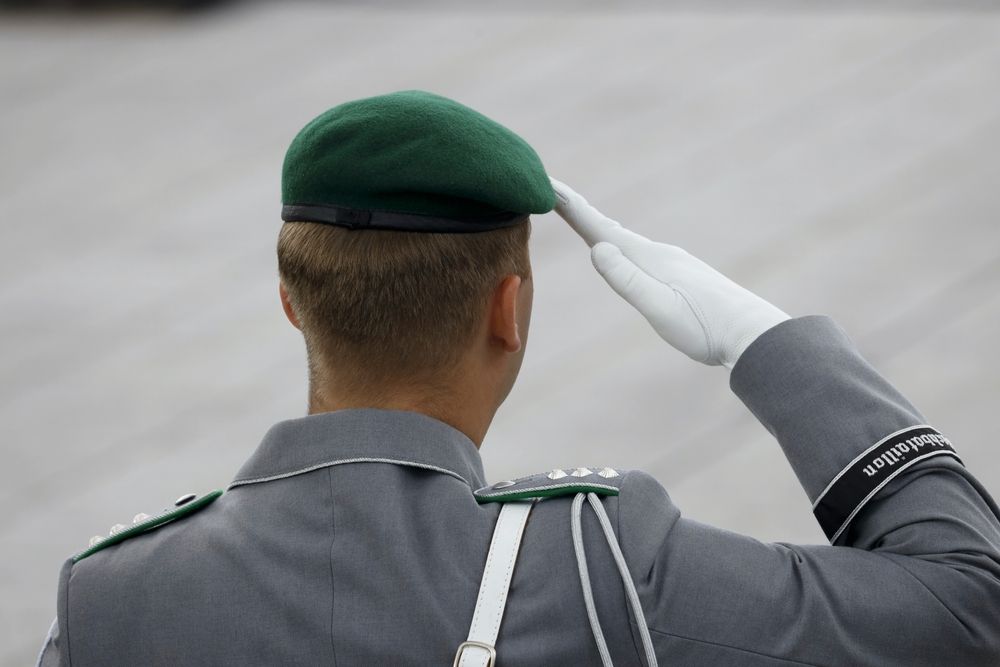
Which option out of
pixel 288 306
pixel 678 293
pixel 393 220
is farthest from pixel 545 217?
pixel 393 220

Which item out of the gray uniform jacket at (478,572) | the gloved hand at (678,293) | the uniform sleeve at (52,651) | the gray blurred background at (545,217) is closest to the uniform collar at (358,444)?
the gray uniform jacket at (478,572)

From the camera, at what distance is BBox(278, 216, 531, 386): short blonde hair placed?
4.80 ft

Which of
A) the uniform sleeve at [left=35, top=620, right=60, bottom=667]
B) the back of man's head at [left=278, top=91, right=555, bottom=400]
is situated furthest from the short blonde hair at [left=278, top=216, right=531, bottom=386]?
the uniform sleeve at [left=35, top=620, right=60, bottom=667]

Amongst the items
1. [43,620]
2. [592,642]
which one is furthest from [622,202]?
[592,642]

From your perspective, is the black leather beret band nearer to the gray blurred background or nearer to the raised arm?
the raised arm

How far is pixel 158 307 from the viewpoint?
6055mm

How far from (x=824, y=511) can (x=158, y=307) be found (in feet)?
16.3

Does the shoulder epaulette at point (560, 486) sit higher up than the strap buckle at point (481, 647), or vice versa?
the shoulder epaulette at point (560, 486)

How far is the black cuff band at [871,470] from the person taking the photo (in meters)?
1.45

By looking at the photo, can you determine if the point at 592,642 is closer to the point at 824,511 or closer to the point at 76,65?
the point at 824,511

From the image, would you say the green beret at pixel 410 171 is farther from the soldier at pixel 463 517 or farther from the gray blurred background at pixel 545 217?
the gray blurred background at pixel 545 217

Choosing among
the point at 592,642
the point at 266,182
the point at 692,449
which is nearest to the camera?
the point at 592,642

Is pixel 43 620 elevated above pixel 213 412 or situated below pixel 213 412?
below

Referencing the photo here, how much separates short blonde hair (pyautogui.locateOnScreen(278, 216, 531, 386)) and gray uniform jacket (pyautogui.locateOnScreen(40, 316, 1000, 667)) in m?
0.07
